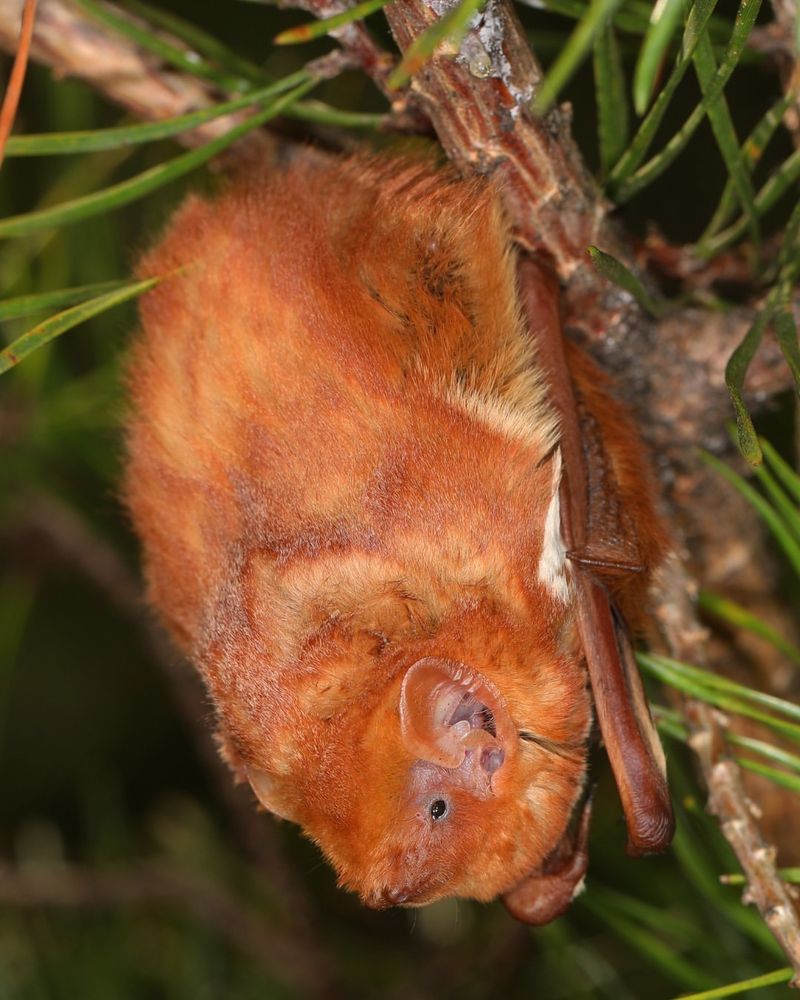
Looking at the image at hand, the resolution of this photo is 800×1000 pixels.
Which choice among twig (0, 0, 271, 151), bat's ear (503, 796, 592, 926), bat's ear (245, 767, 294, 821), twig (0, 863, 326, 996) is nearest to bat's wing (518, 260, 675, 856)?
bat's ear (503, 796, 592, 926)

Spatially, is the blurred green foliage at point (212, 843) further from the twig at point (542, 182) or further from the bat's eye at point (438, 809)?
the bat's eye at point (438, 809)

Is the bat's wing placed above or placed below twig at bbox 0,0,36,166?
below

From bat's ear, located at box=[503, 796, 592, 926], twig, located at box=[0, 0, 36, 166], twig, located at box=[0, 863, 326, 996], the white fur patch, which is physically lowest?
twig, located at box=[0, 863, 326, 996]

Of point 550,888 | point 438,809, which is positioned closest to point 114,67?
point 438,809

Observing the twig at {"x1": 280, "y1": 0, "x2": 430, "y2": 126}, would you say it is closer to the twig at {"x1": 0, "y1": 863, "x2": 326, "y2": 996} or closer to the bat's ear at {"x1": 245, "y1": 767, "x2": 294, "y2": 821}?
the bat's ear at {"x1": 245, "y1": 767, "x2": 294, "y2": 821}

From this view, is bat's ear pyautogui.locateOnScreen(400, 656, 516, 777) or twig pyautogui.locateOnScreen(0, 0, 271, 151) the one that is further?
twig pyautogui.locateOnScreen(0, 0, 271, 151)

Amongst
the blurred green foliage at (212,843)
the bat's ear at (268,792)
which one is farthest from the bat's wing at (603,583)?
the bat's ear at (268,792)

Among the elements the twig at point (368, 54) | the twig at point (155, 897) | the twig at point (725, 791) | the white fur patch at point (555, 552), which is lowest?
the twig at point (155, 897)
